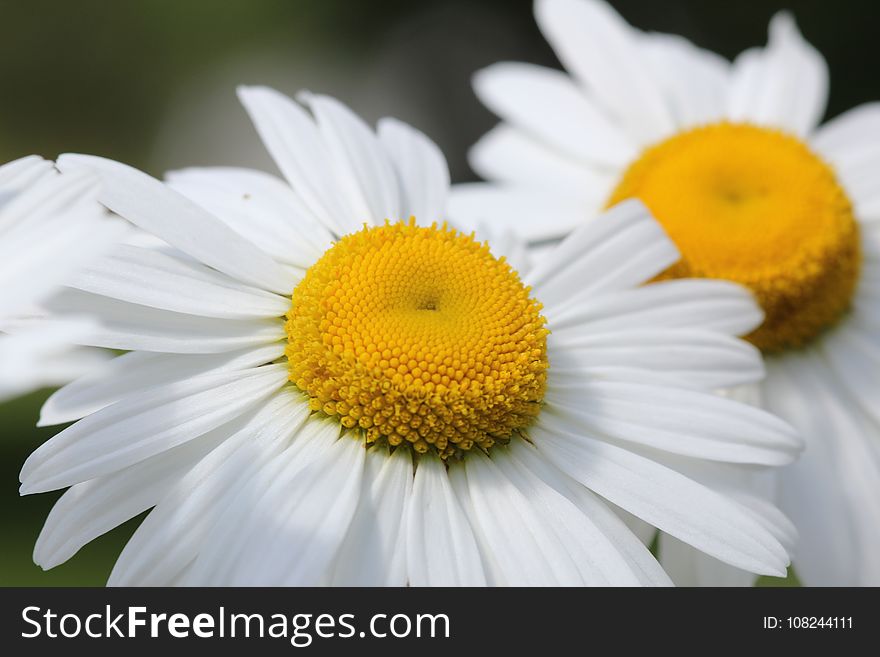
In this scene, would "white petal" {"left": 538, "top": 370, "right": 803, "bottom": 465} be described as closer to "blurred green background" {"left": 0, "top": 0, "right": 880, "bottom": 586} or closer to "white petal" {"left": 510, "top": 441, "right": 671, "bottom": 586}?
"white petal" {"left": 510, "top": 441, "right": 671, "bottom": 586}

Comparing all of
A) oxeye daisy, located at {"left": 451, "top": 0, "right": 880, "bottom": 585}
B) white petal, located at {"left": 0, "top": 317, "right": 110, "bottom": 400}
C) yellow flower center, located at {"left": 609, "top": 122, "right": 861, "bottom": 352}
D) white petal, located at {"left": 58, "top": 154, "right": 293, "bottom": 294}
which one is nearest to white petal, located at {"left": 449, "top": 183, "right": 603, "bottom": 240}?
oxeye daisy, located at {"left": 451, "top": 0, "right": 880, "bottom": 585}

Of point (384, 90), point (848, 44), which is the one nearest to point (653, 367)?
point (848, 44)

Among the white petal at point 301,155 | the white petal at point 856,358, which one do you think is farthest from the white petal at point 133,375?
the white petal at point 856,358

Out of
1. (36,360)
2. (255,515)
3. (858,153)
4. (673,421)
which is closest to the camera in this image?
(36,360)

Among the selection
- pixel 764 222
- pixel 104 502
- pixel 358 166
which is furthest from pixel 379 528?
pixel 764 222

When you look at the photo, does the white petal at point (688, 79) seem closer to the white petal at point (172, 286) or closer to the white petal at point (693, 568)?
the white petal at point (693, 568)

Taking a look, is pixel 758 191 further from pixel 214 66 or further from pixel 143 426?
pixel 214 66
